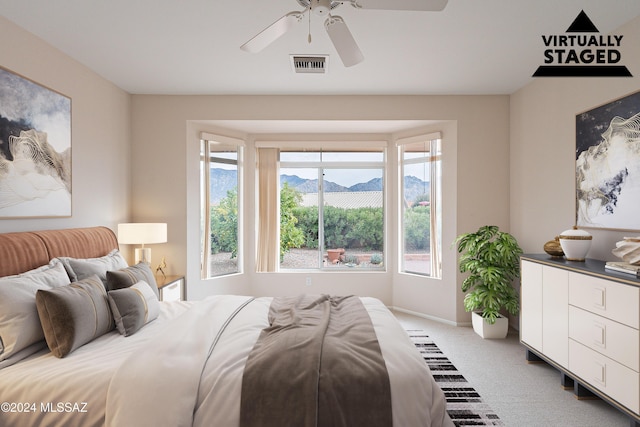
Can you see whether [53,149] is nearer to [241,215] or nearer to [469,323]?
[241,215]

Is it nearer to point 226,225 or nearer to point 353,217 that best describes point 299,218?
point 353,217

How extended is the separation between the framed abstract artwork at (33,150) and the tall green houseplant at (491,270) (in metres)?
3.82

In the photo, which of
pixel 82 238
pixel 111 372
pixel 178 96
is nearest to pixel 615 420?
pixel 111 372

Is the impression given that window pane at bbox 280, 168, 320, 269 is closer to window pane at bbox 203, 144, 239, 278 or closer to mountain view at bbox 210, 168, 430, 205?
mountain view at bbox 210, 168, 430, 205

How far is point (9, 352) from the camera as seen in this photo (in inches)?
70.7

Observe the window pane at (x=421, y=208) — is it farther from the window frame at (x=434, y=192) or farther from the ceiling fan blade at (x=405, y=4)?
the ceiling fan blade at (x=405, y=4)

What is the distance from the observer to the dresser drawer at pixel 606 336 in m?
2.03

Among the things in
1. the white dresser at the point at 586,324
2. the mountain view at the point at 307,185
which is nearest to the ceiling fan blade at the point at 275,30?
the white dresser at the point at 586,324

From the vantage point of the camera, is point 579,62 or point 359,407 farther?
point 579,62

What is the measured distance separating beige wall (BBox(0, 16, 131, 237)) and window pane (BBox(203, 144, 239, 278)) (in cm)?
95

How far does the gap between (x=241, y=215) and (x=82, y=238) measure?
2.05 metres

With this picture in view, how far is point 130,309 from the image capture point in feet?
7.32

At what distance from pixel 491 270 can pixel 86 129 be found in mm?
4150

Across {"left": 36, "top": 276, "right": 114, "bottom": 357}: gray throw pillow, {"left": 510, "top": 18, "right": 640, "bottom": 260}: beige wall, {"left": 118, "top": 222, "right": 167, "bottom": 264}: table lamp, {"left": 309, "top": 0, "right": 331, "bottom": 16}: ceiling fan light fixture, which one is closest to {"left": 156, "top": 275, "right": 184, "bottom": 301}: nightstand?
{"left": 118, "top": 222, "right": 167, "bottom": 264}: table lamp
